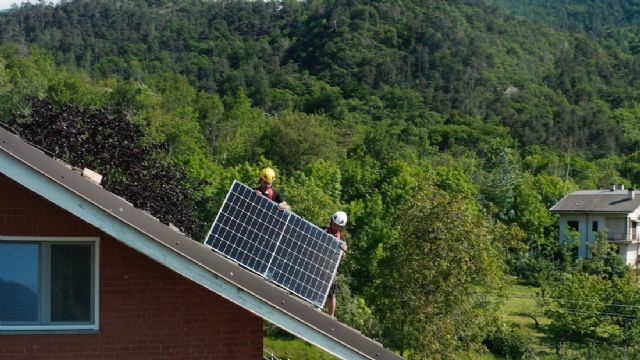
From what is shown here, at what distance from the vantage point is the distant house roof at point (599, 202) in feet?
262

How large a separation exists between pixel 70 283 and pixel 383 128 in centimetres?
10068

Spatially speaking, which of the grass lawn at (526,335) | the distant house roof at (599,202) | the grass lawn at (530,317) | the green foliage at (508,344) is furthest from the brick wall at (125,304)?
the distant house roof at (599,202)

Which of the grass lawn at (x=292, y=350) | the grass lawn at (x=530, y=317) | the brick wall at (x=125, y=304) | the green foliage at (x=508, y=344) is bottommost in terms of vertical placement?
the grass lawn at (x=530, y=317)

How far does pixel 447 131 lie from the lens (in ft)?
387

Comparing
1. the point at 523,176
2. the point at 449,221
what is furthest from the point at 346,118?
the point at 449,221

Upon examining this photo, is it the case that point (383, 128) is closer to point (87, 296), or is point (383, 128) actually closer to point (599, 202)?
point (599, 202)

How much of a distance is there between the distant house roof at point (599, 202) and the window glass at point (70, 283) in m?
77.4

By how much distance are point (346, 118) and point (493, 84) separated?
43836mm

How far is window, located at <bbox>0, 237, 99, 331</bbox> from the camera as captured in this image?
704 cm

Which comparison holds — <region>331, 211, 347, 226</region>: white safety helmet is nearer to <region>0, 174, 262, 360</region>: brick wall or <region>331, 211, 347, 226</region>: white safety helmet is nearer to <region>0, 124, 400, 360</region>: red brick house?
<region>0, 124, 400, 360</region>: red brick house

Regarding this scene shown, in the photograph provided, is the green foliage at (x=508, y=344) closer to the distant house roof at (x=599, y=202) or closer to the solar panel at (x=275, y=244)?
the solar panel at (x=275, y=244)

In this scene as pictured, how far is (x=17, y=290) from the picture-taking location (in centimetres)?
704

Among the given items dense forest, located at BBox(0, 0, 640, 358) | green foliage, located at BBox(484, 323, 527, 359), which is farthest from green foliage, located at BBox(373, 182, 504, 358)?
green foliage, located at BBox(484, 323, 527, 359)

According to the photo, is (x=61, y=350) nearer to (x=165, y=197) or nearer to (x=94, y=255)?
(x=94, y=255)
